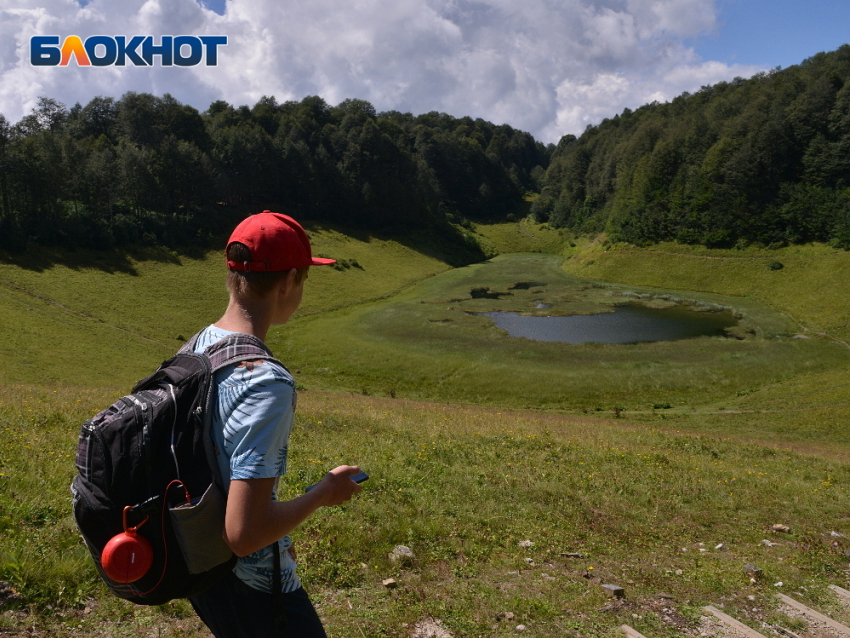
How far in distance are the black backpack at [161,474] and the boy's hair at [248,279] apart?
1.63ft

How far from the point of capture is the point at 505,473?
14.8 meters

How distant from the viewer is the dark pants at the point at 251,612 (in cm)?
357

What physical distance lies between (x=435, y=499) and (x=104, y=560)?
30.7ft

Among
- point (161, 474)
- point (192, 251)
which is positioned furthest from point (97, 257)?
point (161, 474)

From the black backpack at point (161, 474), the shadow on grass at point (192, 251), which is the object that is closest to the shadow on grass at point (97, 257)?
the shadow on grass at point (192, 251)

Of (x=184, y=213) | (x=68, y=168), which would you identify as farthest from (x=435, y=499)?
(x=184, y=213)

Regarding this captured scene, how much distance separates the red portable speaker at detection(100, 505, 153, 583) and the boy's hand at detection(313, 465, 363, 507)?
0.98 meters

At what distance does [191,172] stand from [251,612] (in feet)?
338

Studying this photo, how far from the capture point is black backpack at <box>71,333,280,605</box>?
3.10 meters

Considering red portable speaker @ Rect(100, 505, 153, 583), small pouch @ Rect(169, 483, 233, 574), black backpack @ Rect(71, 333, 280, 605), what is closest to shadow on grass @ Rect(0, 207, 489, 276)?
black backpack @ Rect(71, 333, 280, 605)

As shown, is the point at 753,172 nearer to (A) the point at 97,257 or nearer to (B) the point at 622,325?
(B) the point at 622,325

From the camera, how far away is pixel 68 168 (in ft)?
260

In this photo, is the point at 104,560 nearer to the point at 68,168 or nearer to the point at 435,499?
the point at 435,499

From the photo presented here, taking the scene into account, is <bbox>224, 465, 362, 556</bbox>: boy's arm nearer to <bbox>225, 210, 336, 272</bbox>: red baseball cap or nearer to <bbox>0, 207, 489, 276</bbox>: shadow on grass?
<bbox>225, 210, 336, 272</bbox>: red baseball cap
